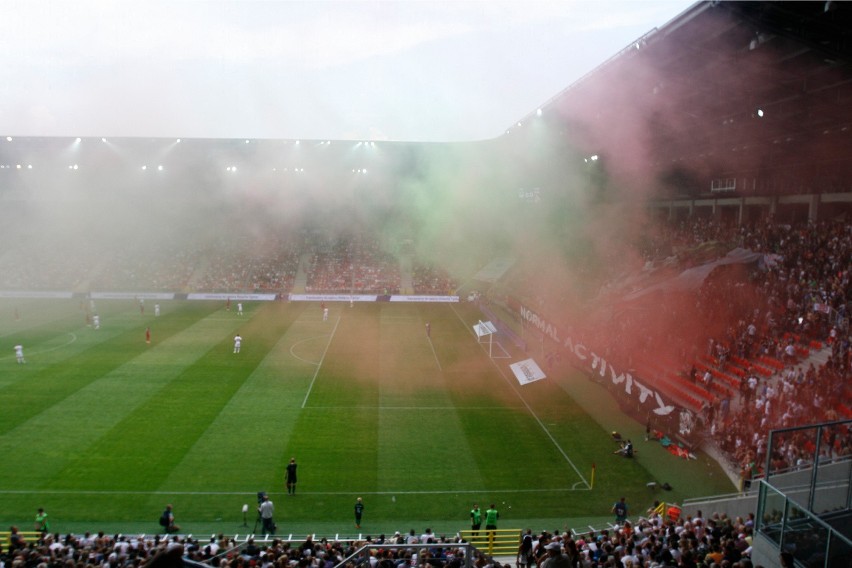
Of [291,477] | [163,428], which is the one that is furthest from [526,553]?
[163,428]

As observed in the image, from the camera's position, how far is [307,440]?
15.0 m

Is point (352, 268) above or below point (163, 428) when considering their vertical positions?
above

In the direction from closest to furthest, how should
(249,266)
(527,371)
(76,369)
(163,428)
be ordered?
(163,428)
(527,371)
(76,369)
(249,266)

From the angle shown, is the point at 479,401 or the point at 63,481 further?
the point at 479,401

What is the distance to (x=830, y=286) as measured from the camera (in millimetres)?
17141

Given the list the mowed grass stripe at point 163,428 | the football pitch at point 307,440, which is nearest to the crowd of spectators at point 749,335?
the football pitch at point 307,440

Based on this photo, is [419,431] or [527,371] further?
[527,371]

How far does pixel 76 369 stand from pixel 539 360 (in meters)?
14.8

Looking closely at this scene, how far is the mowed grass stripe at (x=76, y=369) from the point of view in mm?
16734

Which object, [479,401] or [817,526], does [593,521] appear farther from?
[479,401]

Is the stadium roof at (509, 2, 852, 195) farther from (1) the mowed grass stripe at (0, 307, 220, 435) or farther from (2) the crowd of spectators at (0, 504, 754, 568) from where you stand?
(1) the mowed grass stripe at (0, 307, 220, 435)

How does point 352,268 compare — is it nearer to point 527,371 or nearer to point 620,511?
point 527,371

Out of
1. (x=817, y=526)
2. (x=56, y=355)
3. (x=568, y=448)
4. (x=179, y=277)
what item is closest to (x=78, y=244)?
(x=179, y=277)

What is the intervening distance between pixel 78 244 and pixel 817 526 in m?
45.3
